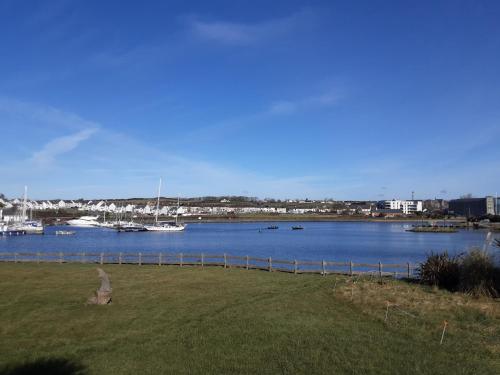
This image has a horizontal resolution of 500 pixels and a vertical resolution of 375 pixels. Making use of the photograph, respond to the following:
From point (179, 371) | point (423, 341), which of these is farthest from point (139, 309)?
point (423, 341)

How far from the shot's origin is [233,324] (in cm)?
1708

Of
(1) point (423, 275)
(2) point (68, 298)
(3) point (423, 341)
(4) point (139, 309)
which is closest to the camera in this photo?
(3) point (423, 341)

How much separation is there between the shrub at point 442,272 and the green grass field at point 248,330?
1501mm

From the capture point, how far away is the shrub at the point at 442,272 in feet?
83.7

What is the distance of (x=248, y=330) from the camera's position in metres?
16.2

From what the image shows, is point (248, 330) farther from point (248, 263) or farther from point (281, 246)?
point (281, 246)

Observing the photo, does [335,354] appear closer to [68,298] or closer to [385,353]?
[385,353]

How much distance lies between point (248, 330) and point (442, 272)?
14.3m

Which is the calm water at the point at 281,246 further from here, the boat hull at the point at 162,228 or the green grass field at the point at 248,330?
the green grass field at the point at 248,330

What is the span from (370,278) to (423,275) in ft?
10.5

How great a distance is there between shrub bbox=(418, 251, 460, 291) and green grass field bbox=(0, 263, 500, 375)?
1501 mm

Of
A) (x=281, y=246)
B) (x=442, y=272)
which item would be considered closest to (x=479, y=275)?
(x=442, y=272)

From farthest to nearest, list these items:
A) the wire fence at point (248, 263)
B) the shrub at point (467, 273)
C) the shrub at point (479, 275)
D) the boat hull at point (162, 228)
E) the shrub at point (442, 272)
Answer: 1. the boat hull at point (162, 228)
2. the wire fence at point (248, 263)
3. the shrub at point (442, 272)
4. the shrub at point (467, 273)
5. the shrub at point (479, 275)

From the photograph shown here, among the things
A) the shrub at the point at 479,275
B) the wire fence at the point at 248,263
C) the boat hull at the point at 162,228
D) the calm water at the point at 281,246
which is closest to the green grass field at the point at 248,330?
the shrub at the point at 479,275
